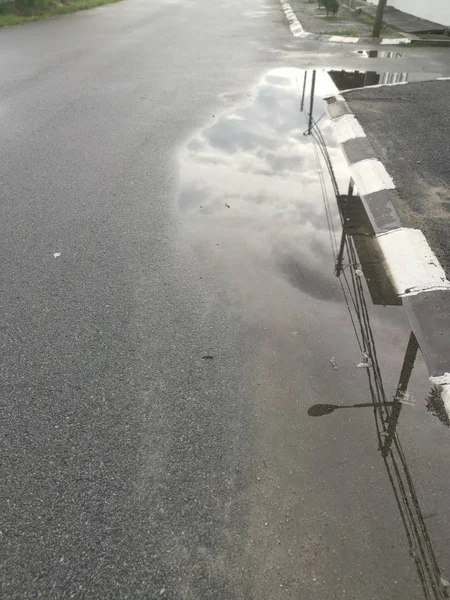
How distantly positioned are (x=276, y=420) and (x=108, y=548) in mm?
977

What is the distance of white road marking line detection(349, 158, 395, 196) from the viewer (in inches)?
173

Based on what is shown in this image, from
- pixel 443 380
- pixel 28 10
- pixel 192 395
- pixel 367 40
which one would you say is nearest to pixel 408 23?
pixel 367 40

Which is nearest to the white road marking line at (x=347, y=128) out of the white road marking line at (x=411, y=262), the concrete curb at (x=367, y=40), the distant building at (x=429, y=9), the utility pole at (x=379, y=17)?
the white road marking line at (x=411, y=262)

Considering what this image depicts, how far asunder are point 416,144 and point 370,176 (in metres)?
1.08

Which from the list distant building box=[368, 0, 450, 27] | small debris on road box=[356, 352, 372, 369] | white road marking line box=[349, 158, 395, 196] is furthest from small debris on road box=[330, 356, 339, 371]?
distant building box=[368, 0, 450, 27]

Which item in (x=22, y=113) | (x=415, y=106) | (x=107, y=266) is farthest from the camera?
(x=22, y=113)

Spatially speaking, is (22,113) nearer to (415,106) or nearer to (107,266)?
(107,266)

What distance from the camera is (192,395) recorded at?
98.0 inches

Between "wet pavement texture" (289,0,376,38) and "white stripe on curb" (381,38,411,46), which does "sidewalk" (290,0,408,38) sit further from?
Answer: "white stripe on curb" (381,38,411,46)

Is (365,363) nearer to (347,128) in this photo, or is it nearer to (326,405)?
(326,405)

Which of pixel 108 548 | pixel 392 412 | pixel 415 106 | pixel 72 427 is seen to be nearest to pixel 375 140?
pixel 415 106

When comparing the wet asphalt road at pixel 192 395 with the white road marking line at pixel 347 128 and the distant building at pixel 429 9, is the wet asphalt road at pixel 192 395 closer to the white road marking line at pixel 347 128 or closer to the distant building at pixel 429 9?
the white road marking line at pixel 347 128

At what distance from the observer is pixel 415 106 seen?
21.3 ft

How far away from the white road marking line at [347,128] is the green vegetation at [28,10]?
566 inches
